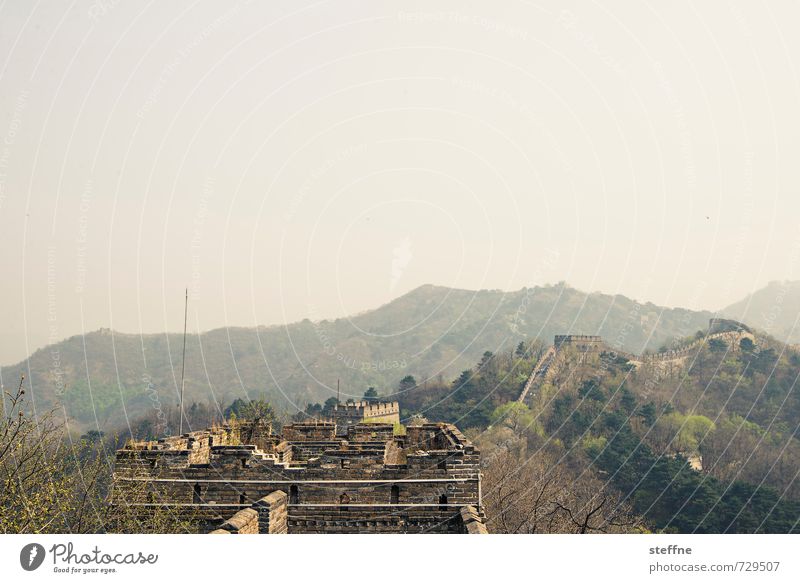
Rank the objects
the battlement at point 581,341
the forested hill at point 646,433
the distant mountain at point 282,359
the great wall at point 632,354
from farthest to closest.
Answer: the battlement at point 581,341 → the great wall at point 632,354 → the distant mountain at point 282,359 → the forested hill at point 646,433

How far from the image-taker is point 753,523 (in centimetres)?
5391

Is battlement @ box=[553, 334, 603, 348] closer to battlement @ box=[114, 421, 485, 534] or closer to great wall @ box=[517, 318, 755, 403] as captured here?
great wall @ box=[517, 318, 755, 403]

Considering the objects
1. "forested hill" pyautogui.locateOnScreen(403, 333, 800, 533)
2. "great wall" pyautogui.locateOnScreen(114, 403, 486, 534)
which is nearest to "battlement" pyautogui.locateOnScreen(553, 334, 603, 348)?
"forested hill" pyautogui.locateOnScreen(403, 333, 800, 533)

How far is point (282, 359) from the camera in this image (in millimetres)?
116625

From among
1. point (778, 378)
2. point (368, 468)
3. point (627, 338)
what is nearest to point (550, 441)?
point (778, 378)

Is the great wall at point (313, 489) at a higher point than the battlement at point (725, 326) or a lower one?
lower

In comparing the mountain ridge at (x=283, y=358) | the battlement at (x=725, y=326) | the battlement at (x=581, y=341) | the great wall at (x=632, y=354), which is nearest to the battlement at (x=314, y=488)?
the mountain ridge at (x=283, y=358)

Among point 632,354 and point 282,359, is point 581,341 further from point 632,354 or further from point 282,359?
point 282,359

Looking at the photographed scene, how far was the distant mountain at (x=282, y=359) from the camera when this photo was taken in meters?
97.6

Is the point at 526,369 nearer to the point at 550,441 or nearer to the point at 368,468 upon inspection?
the point at 550,441

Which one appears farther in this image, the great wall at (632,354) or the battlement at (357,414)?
the great wall at (632,354)

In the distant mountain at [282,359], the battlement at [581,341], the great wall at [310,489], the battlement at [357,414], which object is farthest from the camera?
the battlement at [581,341]

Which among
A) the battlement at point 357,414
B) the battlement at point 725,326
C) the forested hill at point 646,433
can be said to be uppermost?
the battlement at point 725,326

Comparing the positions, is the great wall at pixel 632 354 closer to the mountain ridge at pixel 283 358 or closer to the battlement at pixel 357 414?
the mountain ridge at pixel 283 358
